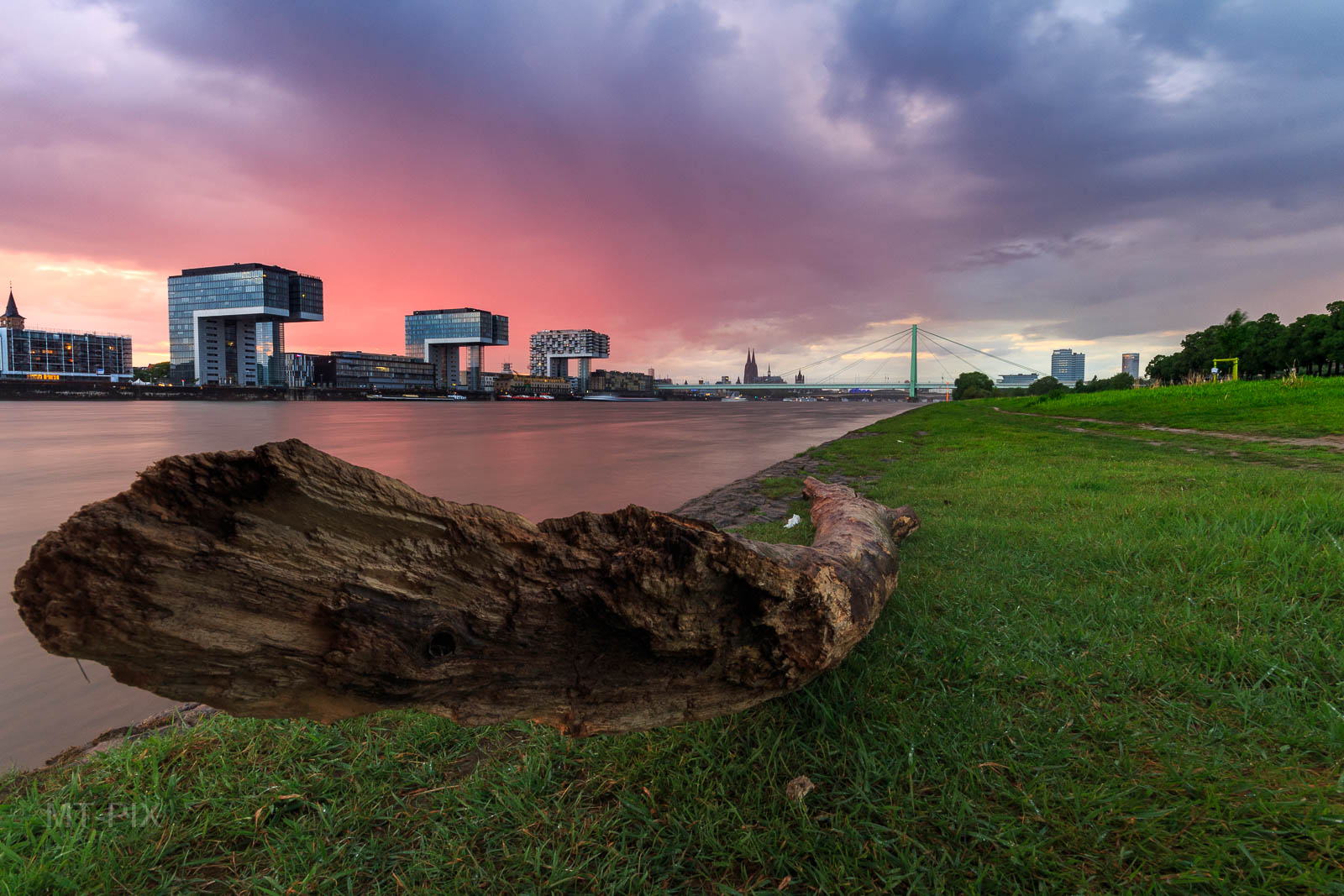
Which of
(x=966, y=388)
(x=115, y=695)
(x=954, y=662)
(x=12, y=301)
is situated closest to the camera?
(x=954, y=662)

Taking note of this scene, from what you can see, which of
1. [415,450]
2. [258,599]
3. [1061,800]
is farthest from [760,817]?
[415,450]

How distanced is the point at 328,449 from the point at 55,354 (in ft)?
483

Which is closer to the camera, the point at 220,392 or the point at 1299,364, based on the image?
the point at 1299,364

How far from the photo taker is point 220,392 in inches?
Result: 3600

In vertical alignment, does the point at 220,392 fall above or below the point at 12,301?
below

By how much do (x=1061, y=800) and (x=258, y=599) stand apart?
7.39 ft

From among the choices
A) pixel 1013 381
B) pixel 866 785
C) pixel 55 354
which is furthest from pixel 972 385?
pixel 55 354

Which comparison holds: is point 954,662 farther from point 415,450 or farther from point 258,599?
point 415,450

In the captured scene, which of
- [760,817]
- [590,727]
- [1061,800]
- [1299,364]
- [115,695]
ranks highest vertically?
[1299,364]

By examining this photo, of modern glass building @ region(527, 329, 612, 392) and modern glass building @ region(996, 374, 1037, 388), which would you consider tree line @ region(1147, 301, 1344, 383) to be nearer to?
modern glass building @ region(996, 374, 1037, 388)

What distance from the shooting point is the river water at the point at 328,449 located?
10.6ft

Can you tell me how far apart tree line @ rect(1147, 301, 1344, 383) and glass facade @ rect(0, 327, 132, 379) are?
549 feet

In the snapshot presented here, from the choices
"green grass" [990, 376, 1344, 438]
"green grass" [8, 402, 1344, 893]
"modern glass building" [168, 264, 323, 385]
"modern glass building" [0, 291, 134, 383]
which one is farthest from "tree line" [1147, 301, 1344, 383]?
"modern glass building" [0, 291, 134, 383]

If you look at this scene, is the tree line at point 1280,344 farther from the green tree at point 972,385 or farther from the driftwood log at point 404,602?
the driftwood log at point 404,602
